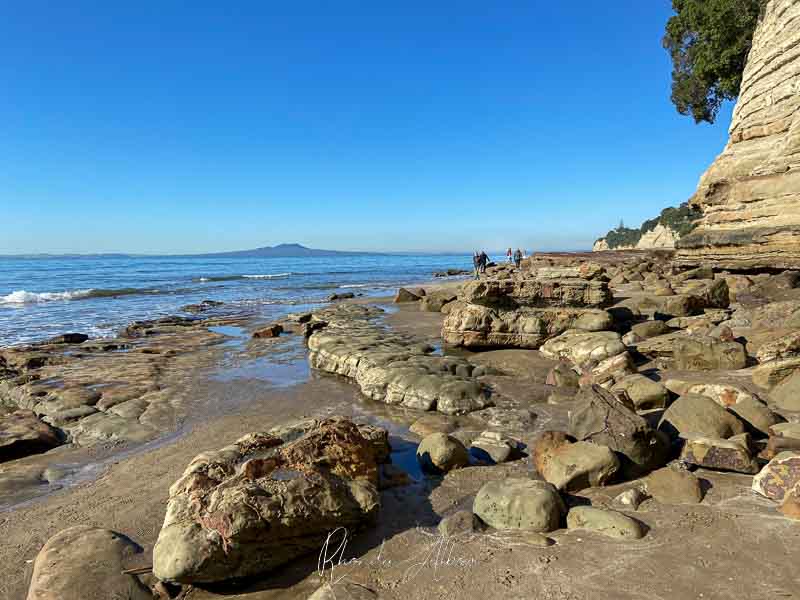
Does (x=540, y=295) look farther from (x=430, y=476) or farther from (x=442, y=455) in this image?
(x=430, y=476)

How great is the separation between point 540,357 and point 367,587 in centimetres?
669

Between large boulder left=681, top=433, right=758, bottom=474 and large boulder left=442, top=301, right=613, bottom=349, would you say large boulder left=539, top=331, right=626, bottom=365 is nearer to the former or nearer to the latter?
large boulder left=442, top=301, right=613, bottom=349

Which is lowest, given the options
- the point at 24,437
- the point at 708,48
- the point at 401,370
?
the point at 24,437

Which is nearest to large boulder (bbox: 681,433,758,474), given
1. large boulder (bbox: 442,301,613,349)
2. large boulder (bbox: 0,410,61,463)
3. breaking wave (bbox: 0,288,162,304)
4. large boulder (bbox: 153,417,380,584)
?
large boulder (bbox: 153,417,380,584)

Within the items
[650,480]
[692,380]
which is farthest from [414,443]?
[692,380]

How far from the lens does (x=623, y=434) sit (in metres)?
4.43

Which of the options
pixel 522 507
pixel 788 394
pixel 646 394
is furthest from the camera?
pixel 646 394

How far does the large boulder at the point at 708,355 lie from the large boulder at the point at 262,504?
5543 mm

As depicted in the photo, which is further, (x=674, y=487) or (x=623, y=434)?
(x=623, y=434)

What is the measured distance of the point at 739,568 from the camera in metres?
2.97

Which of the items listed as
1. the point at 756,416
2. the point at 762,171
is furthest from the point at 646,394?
the point at 762,171

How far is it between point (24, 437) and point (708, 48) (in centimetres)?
2831

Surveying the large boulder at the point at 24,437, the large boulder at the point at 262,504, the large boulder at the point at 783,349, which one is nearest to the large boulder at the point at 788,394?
the large boulder at the point at 783,349

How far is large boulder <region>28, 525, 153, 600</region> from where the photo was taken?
3100 millimetres
